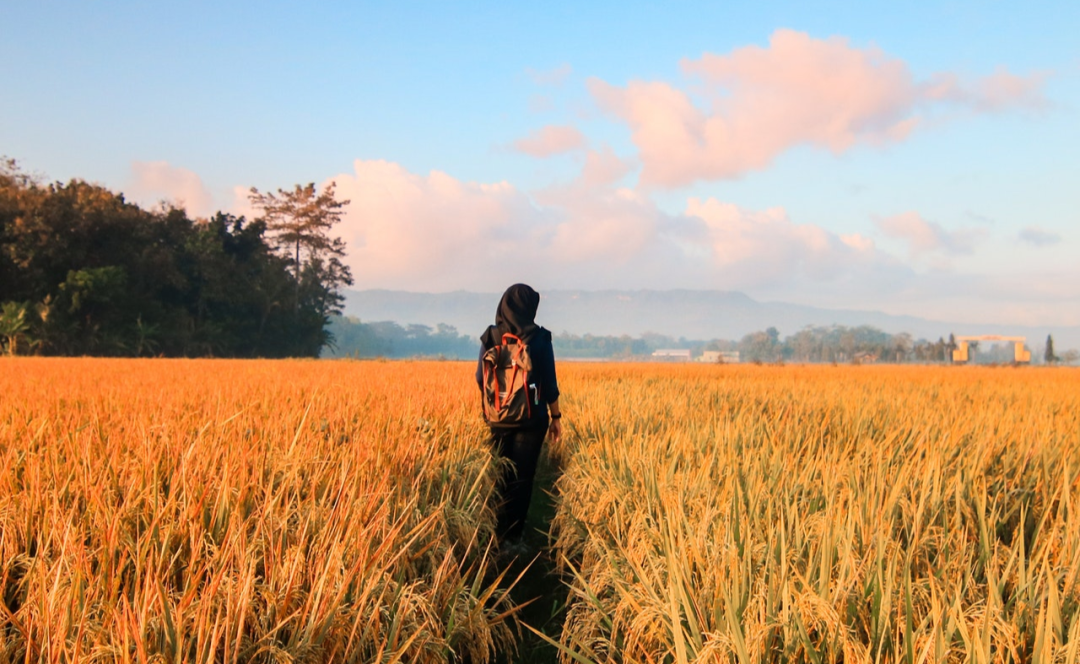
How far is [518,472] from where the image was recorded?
477 cm

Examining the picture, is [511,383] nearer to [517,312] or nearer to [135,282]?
[517,312]

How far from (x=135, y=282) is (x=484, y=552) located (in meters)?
36.7

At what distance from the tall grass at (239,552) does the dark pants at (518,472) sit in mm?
218

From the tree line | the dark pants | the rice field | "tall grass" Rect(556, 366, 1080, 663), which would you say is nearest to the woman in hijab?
the dark pants

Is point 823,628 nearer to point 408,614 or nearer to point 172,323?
point 408,614

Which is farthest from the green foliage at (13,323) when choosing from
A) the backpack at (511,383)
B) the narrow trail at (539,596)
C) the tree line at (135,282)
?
the backpack at (511,383)

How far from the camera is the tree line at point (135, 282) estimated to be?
30.1m

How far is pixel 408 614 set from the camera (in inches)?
84.1

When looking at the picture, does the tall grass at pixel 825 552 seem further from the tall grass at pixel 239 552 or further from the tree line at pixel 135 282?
the tree line at pixel 135 282

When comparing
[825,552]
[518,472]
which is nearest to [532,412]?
[518,472]

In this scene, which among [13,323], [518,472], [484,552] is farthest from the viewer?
[13,323]

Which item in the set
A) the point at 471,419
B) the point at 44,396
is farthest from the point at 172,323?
the point at 471,419

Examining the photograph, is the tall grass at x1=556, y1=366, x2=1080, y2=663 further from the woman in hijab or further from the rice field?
the woman in hijab

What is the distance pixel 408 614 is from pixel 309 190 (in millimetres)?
47629
